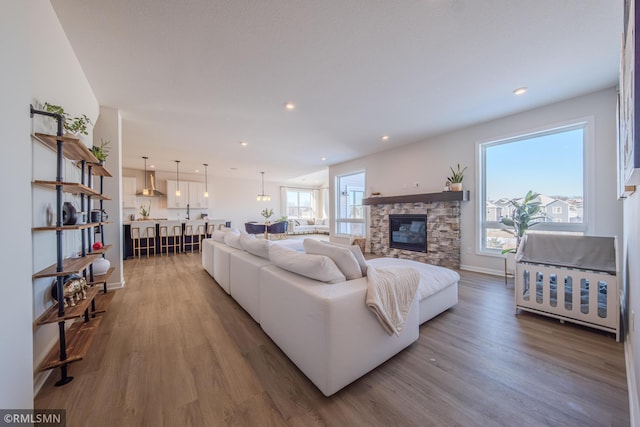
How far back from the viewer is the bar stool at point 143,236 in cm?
596

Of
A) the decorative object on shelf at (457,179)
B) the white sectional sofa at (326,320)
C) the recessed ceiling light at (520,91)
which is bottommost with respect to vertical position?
the white sectional sofa at (326,320)

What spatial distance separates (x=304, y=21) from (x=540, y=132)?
154 inches

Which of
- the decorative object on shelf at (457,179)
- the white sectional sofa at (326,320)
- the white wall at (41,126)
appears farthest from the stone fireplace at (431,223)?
the white wall at (41,126)

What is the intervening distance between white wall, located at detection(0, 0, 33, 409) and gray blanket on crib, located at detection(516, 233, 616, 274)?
4.00 m

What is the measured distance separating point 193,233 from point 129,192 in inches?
121

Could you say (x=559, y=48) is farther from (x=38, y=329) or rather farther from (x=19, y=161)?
(x=38, y=329)

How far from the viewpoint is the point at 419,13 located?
180 centimetres

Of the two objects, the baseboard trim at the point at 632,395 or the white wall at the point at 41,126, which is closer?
the baseboard trim at the point at 632,395

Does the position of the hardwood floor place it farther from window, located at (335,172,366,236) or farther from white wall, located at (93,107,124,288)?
window, located at (335,172,366,236)

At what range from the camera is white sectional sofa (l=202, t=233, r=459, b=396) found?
140 cm

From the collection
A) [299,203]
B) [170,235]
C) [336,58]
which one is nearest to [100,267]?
[336,58]

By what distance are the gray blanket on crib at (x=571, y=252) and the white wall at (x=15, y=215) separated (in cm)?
400

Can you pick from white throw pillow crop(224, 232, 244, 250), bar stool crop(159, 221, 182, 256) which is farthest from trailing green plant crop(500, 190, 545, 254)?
bar stool crop(159, 221, 182, 256)

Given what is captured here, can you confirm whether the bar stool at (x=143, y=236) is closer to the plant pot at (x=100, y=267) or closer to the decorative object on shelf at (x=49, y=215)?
the plant pot at (x=100, y=267)
